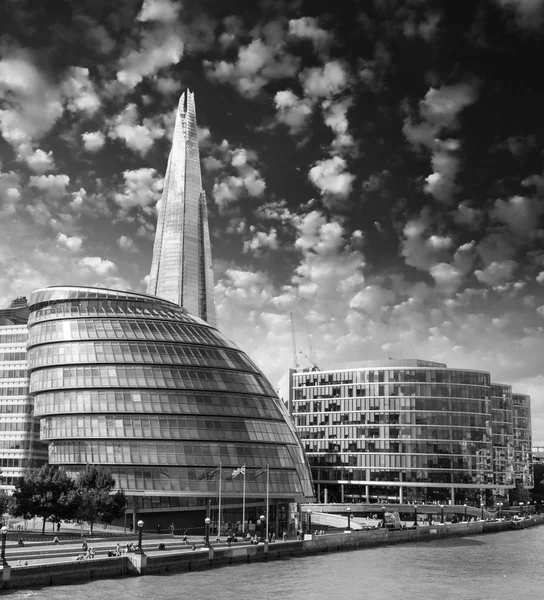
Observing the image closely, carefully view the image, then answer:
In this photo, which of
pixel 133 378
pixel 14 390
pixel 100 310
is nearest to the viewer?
pixel 133 378

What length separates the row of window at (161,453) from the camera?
122 m

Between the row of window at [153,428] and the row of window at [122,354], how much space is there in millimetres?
9405

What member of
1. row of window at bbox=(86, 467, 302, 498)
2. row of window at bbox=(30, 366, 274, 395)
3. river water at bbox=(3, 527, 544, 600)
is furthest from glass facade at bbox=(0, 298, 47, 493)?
river water at bbox=(3, 527, 544, 600)

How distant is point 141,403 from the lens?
126 metres

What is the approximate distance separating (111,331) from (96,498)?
1372 inches

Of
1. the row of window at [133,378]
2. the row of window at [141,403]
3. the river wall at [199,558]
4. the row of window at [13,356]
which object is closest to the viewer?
the river wall at [199,558]

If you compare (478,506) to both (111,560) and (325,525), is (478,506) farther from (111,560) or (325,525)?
(111,560)

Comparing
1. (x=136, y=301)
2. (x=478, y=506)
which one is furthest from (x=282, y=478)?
(x=478, y=506)

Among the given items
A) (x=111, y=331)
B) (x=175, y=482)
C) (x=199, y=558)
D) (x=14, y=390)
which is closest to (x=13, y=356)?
(x=14, y=390)

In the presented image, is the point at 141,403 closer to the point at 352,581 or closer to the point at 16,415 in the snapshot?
the point at 16,415

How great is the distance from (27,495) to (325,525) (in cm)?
7030

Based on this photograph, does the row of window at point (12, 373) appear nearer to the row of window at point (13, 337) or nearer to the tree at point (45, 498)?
the row of window at point (13, 337)

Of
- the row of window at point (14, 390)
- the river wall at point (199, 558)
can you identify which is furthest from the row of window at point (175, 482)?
the row of window at point (14, 390)

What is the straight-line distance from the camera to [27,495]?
105125mm
